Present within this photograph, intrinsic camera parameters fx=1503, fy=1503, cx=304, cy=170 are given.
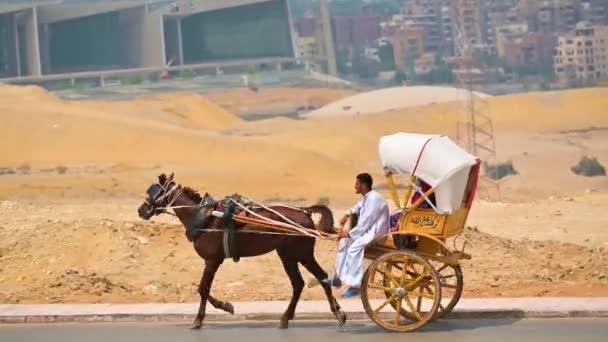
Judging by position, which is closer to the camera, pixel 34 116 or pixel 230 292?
pixel 230 292

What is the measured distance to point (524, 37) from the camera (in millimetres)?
38500

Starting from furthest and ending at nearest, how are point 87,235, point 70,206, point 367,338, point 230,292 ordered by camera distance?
point 70,206 → point 87,235 → point 230,292 → point 367,338

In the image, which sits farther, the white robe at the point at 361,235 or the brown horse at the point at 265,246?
the brown horse at the point at 265,246

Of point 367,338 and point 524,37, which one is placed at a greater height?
point 524,37

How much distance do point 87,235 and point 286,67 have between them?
20318mm

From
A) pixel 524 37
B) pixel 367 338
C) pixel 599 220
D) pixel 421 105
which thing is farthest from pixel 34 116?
pixel 367 338

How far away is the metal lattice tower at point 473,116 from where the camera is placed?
36.6 meters

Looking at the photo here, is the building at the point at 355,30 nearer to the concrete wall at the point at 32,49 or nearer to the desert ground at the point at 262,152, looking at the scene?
the desert ground at the point at 262,152

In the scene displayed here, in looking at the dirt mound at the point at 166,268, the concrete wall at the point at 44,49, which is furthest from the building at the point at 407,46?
the dirt mound at the point at 166,268

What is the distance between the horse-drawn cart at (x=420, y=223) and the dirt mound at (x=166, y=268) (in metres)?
2.69

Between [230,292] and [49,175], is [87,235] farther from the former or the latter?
[49,175]

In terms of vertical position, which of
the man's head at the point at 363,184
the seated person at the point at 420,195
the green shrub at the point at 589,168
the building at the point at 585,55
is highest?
the building at the point at 585,55

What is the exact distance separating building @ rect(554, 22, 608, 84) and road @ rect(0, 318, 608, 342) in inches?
1005

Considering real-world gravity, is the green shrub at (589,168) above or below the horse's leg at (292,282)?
below
